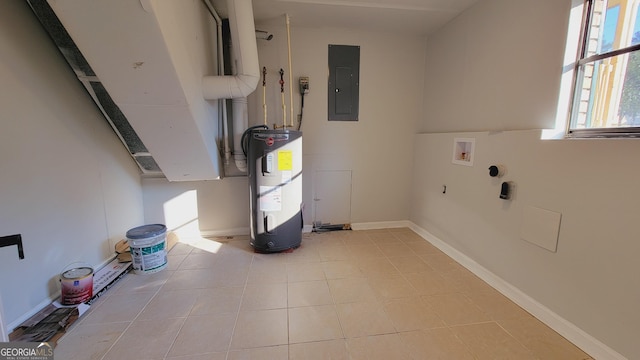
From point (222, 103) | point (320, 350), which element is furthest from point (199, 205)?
point (320, 350)

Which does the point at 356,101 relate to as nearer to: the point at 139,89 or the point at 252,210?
the point at 252,210

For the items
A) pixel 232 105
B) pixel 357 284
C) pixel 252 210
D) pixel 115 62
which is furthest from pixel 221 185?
pixel 357 284

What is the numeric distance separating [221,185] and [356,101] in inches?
77.4

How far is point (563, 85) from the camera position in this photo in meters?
1.71

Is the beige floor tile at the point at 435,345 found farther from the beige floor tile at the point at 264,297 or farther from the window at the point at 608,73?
the window at the point at 608,73

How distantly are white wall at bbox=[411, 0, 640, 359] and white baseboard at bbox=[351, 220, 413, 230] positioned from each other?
1.85ft

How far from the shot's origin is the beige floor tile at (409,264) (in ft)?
7.94

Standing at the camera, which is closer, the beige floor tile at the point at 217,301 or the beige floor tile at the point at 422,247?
the beige floor tile at the point at 217,301

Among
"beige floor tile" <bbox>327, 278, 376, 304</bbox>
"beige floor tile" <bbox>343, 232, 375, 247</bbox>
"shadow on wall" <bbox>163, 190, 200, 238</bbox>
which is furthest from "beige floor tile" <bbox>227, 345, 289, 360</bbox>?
"shadow on wall" <bbox>163, 190, 200, 238</bbox>

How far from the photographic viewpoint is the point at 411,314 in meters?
1.82

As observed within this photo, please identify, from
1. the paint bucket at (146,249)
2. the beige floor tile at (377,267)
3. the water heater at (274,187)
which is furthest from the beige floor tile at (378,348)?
the paint bucket at (146,249)

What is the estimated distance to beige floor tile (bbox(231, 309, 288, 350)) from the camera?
1.57 metres

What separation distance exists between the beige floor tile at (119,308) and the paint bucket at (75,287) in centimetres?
12

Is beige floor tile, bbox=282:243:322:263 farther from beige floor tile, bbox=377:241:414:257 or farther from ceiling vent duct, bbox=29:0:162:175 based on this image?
ceiling vent duct, bbox=29:0:162:175
